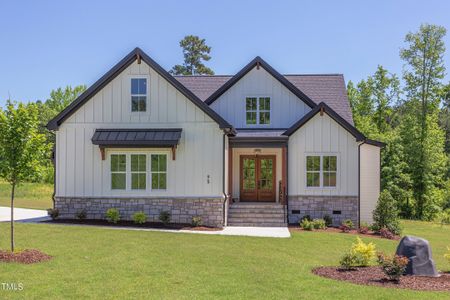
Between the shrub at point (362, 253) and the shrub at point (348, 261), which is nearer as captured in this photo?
the shrub at point (348, 261)

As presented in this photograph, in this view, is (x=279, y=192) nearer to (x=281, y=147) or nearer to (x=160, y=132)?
(x=281, y=147)

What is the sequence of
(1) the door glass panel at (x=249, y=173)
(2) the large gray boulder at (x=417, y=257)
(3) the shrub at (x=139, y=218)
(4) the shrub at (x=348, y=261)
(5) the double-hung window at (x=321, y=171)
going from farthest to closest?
(1) the door glass panel at (x=249, y=173), (5) the double-hung window at (x=321, y=171), (3) the shrub at (x=139, y=218), (4) the shrub at (x=348, y=261), (2) the large gray boulder at (x=417, y=257)

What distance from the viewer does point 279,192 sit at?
73.6 feet

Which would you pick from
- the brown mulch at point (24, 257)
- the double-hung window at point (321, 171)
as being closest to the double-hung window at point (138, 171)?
the double-hung window at point (321, 171)

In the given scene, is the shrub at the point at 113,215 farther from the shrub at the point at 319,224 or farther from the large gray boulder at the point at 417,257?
the large gray boulder at the point at 417,257

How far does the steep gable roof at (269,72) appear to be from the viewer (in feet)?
74.2

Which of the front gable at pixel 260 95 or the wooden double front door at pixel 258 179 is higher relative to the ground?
the front gable at pixel 260 95

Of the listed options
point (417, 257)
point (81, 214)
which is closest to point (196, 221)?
point (81, 214)

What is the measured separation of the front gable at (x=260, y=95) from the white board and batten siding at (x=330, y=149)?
5.79 ft

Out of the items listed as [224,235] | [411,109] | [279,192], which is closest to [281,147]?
[279,192]

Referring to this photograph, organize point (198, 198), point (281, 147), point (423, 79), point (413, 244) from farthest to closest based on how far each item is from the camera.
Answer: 1. point (423, 79)
2. point (281, 147)
3. point (198, 198)
4. point (413, 244)

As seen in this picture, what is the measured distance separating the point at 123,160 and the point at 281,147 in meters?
6.38

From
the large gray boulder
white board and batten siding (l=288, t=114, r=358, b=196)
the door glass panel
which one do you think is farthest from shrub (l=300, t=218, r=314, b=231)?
the large gray boulder

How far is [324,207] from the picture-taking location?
68.8 feet
